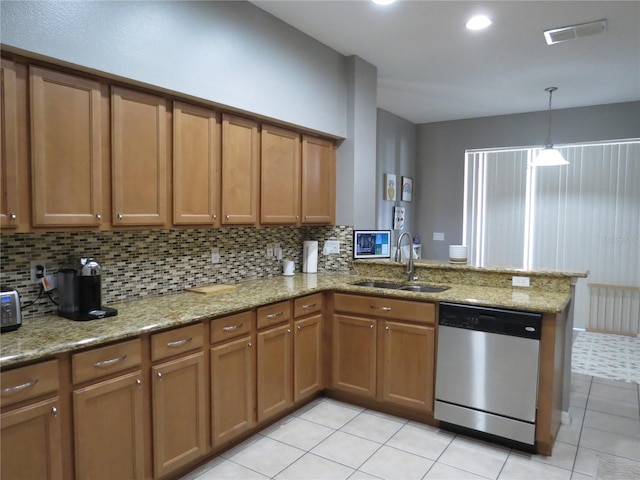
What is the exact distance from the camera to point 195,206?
2756 mm

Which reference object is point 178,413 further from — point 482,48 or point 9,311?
point 482,48

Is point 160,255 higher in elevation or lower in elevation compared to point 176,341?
higher

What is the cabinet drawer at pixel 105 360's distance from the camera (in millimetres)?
1852

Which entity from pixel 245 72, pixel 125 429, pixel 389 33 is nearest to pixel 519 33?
Result: pixel 389 33

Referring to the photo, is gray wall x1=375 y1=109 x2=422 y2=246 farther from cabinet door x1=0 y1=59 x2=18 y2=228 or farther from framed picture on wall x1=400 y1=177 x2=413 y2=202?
cabinet door x1=0 y1=59 x2=18 y2=228

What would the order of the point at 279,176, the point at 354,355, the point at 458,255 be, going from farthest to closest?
the point at 458,255 < the point at 279,176 < the point at 354,355

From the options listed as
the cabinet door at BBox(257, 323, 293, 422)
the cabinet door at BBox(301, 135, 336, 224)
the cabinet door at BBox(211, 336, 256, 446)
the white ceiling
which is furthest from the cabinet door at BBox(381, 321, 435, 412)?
the white ceiling

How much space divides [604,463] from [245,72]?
10.8 feet

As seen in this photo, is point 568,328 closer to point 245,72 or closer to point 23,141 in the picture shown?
point 245,72

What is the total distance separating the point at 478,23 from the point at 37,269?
10.6ft

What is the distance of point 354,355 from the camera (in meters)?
→ 3.29

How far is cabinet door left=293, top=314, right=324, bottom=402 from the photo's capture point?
122 inches

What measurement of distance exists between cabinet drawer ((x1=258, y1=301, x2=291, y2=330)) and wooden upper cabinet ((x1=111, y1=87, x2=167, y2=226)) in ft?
2.74

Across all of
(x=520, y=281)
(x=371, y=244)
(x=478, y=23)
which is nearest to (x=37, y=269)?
(x=371, y=244)
